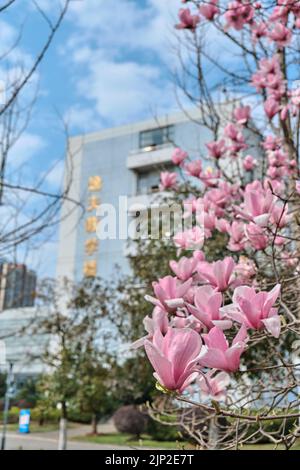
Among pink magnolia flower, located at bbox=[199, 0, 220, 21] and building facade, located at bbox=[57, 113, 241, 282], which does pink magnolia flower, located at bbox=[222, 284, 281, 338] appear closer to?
pink magnolia flower, located at bbox=[199, 0, 220, 21]

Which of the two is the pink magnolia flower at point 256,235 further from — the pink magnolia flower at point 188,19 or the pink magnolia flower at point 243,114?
the pink magnolia flower at point 188,19

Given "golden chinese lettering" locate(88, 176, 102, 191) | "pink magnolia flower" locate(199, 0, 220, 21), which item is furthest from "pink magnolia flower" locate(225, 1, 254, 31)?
"golden chinese lettering" locate(88, 176, 102, 191)

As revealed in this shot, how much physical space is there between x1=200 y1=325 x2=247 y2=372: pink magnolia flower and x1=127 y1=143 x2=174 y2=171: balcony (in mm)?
13738

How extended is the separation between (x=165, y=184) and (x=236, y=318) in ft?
4.31

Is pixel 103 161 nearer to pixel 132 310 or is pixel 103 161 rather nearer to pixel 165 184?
pixel 132 310

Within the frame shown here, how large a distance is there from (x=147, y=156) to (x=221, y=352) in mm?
14378

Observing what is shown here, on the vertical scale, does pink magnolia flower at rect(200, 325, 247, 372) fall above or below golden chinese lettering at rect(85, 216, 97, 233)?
below

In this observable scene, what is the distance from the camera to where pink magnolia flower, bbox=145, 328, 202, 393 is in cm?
55

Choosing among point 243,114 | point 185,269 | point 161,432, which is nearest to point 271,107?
point 243,114

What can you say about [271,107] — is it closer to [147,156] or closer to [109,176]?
[147,156]

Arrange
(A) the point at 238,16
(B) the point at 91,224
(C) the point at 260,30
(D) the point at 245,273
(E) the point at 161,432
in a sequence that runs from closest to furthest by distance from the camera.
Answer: (D) the point at 245,273 < (A) the point at 238,16 < (C) the point at 260,30 < (E) the point at 161,432 < (B) the point at 91,224

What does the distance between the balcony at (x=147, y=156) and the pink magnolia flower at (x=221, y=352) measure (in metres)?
13.7

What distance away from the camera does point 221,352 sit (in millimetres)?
587
